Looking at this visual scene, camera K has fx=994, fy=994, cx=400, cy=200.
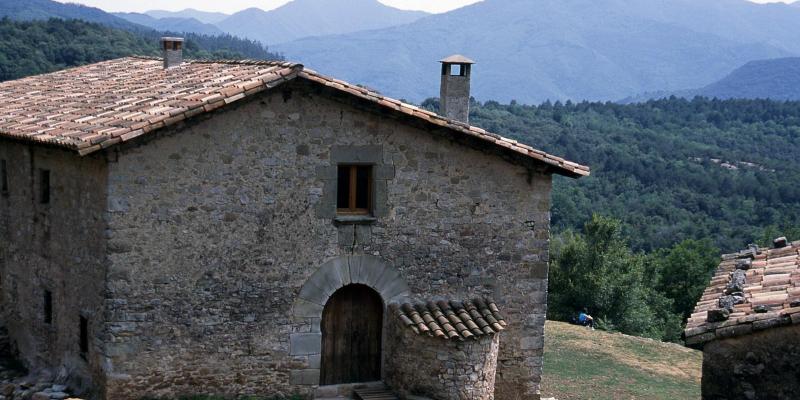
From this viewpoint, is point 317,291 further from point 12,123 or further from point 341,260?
point 12,123

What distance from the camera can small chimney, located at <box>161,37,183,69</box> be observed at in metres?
16.8

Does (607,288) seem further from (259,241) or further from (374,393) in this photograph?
(259,241)

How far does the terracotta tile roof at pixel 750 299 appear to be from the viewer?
994 cm

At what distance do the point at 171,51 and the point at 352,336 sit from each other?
633 cm

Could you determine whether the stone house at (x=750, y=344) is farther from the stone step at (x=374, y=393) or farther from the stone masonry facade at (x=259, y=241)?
the stone step at (x=374, y=393)

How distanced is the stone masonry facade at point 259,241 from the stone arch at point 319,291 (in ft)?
0.09

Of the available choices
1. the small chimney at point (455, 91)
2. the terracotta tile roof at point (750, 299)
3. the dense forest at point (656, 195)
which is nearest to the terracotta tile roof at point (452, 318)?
the terracotta tile roof at point (750, 299)

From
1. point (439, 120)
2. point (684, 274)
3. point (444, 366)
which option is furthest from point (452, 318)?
point (684, 274)

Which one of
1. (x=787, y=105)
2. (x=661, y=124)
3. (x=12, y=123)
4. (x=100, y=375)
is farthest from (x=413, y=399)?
(x=787, y=105)

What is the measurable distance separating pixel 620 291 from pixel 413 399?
24289 mm

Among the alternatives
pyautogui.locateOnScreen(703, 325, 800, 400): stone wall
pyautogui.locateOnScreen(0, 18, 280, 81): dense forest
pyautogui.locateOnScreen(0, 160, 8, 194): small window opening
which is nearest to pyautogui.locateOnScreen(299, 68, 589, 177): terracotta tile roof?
pyautogui.locateOnScreen(703, 325, 800, 400): stone wall

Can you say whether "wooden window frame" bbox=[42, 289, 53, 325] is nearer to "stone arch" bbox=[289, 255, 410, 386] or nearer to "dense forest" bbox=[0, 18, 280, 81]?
"stone arch" bbox=[289, 255, 410, 386]

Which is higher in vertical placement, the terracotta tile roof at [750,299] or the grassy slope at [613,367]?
the terracotta tile roof at [750,299]

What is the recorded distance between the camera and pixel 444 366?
41.7 feet
